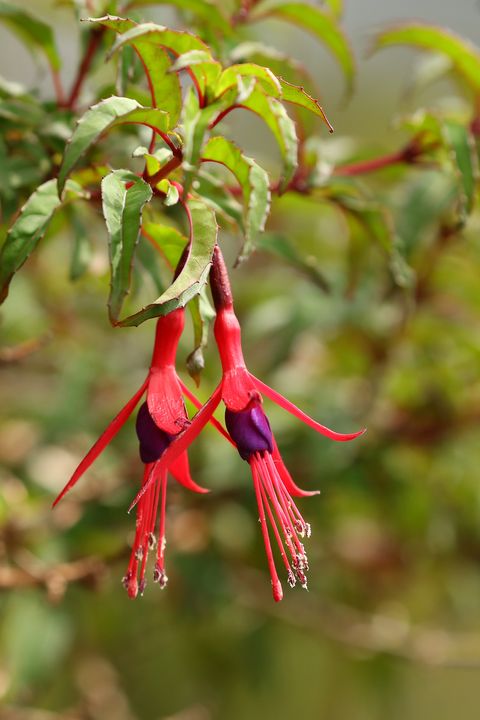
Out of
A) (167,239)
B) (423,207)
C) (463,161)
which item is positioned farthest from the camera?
(423,207)

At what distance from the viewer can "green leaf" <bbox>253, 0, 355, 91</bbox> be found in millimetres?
789

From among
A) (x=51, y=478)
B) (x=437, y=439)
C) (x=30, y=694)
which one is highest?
(x=437, y=439)

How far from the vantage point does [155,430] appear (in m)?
0.49

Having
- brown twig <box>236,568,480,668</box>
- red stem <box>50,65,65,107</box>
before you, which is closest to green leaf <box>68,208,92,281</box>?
red stem <box>50,65,65,107</box>

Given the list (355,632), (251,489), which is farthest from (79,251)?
(355,632)

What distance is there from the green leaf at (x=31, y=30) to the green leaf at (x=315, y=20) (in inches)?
7.2

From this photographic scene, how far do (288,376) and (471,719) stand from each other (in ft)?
5.55

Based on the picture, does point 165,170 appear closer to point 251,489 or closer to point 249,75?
point 249,75

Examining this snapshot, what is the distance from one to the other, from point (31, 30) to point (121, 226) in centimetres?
38

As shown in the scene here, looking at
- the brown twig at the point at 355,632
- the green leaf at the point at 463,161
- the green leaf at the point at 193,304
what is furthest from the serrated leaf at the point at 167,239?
the brown twig at the point at 355,632

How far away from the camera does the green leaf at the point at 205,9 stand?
70cm

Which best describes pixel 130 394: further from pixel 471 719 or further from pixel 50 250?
pixel 471 719

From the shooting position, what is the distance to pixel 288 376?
1.34 meters

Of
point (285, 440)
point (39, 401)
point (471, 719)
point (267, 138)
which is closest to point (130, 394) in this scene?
point (39, 401)
